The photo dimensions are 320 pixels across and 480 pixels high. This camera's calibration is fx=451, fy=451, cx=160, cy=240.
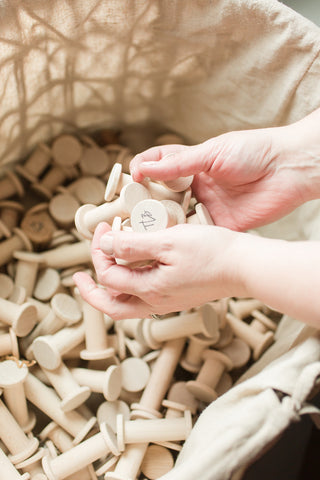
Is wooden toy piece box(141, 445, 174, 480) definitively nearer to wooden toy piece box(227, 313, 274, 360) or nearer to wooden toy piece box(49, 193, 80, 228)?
wooden toy piece box(227, 313, 274, 360)

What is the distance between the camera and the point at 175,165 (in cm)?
83

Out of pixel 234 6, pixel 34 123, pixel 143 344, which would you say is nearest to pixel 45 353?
pixel 143 344

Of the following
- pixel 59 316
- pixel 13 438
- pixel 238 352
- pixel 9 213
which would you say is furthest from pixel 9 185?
pixel 238 352

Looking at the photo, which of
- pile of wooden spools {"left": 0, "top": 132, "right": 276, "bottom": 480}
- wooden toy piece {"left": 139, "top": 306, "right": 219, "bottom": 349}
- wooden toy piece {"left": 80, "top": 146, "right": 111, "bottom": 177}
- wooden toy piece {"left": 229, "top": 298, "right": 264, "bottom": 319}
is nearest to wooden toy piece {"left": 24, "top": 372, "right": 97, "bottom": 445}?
pile of wooden spools {"left": 0, "top": 132, "right": 276, "bottom": 480}

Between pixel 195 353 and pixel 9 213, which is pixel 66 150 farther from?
pixel 195 353

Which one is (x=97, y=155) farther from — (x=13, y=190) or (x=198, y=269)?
(x=198, y=269)

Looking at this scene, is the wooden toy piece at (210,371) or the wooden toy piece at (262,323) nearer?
the wooden toy piece at (210,371)

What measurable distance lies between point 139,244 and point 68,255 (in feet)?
1.59

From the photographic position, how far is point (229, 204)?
38.2 inches

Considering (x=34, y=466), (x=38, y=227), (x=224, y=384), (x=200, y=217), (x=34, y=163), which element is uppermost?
(x=200, y=217)

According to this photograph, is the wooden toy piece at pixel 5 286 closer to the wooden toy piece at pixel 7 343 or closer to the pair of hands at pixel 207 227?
the wooden toy piece at pixel 7 343

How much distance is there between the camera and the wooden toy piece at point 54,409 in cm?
99

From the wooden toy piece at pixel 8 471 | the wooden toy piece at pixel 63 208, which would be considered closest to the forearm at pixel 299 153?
the wooden toy piece at pixel 63 208

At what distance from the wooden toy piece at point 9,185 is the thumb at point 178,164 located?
0.48 meters
